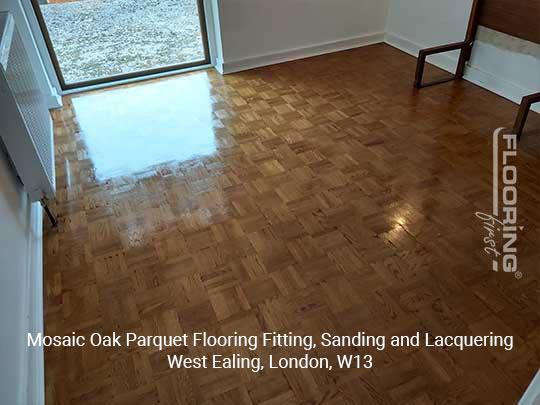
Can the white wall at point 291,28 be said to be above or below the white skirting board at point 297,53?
above

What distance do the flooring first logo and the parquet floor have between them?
0.04 metres

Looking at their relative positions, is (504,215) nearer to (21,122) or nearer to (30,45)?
(21,122)

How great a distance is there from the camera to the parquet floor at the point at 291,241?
A: 142 cm

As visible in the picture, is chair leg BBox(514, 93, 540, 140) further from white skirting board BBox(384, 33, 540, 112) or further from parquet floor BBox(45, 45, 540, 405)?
white skirting board BBox(384, 33, 540, 112)

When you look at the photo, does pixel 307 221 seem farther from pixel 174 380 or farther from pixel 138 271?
pixel 174 380

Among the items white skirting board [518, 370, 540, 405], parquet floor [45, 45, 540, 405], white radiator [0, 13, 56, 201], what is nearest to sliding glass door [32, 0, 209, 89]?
parquet floor [45, 45, 540, 405]

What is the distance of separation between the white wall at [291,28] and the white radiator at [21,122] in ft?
5.26

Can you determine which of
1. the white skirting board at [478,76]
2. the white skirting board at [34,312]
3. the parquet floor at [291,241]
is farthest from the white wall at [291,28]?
the white skirting board at [34,312]

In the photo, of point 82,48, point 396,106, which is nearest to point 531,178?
point 396,106

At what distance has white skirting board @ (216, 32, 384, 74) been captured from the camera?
11.7 ft

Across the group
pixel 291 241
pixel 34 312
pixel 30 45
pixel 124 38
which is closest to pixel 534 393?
pixel 291 241

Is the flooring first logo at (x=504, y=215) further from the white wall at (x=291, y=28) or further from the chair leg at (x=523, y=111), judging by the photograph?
the white wall at (x=291, y=28)

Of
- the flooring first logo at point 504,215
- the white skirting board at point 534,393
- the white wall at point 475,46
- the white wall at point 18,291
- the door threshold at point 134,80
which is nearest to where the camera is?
the white skirting board at point 534,393

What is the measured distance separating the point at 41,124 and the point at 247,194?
1.20 metres
